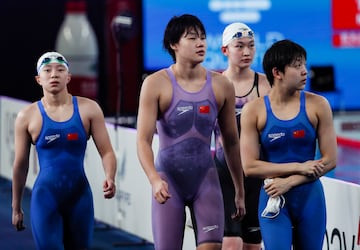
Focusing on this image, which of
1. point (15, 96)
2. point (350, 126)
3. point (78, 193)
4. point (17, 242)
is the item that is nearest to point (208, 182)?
point (78, 193)

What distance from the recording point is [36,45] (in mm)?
19375

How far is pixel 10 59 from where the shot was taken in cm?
1942

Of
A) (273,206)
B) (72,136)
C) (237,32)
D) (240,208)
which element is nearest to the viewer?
(273,206)

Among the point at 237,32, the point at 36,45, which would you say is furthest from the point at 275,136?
the point at 36,45

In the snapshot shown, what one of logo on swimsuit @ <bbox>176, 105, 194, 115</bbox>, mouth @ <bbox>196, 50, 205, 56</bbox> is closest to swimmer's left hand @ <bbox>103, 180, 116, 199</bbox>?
logo on swimsuit @ <bbox>176, 105, 194, 115</bbox>

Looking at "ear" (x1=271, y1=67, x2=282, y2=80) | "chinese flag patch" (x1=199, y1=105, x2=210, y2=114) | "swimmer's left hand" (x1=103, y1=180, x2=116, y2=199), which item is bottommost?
"swimmer's left hand" (x1=103, y1=180, x2=116, y2=199)

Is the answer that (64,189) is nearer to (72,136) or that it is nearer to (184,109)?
(72,136)

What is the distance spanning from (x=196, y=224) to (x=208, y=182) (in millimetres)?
263

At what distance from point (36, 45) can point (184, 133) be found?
12.7m

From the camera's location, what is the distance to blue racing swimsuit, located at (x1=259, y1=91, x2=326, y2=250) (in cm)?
690

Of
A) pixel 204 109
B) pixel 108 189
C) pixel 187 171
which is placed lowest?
pixel 108 189

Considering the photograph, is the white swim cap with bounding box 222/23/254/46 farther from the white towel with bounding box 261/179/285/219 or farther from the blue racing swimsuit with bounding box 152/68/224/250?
the white towel with bounding box 261/179/285/219

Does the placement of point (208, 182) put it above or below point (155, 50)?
below

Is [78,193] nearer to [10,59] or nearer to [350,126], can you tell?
[350,126]
